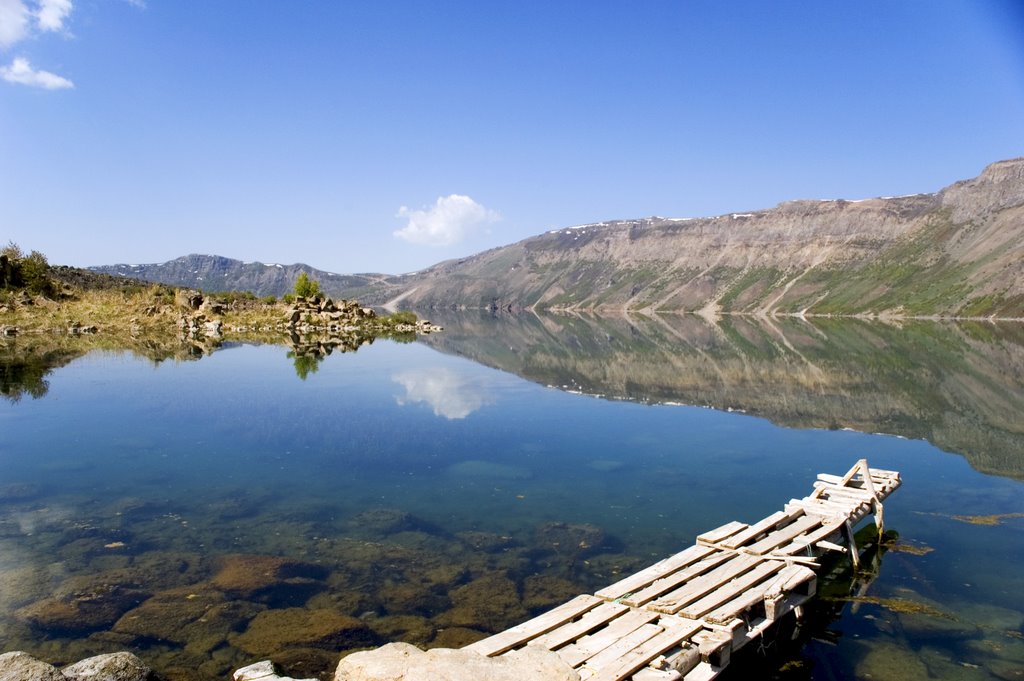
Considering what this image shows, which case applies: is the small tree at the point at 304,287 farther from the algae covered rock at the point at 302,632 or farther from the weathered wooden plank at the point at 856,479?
the algae covered rock at the point at 302,632

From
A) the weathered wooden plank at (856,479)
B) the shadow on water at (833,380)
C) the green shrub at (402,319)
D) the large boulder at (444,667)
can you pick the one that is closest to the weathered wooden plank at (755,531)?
the weathered wooden plank at (856,479)

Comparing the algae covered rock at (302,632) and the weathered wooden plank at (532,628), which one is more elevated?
the weathered wooden plank at (532,628)

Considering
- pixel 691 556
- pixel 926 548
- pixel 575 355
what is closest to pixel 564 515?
pixel 691 556

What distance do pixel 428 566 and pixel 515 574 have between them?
2.29 m

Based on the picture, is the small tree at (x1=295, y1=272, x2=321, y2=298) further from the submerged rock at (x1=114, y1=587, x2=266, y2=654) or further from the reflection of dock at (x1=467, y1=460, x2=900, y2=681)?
the reflection of dock at (x1=467, y1=460, x2=900, y2=681)

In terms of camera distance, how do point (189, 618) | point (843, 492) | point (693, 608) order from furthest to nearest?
1. point (843, 492)
2. point (189, 618)
3. point (693, 608)

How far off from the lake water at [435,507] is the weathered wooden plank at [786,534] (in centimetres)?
160

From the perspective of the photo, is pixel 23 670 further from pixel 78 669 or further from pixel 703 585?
pixel 703 585

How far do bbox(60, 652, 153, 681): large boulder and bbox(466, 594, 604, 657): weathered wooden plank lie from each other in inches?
194

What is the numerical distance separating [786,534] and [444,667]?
11.7m

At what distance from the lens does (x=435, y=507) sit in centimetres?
2222

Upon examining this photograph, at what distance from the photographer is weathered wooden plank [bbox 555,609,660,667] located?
10.8 meters

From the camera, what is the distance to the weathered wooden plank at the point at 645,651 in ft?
33.7

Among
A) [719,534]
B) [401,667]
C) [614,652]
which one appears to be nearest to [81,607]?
[401,667]
